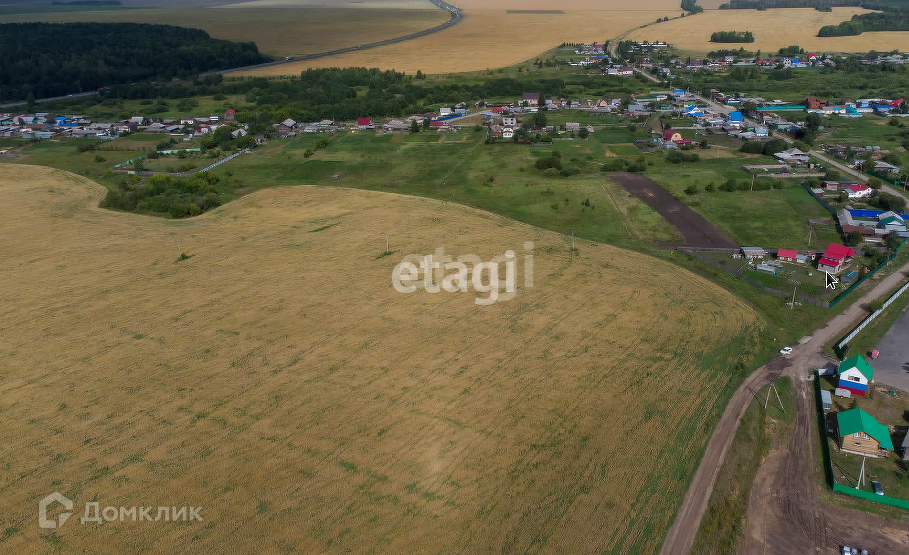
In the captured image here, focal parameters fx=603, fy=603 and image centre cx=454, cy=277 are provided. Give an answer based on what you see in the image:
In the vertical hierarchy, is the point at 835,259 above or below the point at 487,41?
below

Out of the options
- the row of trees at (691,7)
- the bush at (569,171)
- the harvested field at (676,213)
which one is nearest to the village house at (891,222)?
the harvested field at (676,213)

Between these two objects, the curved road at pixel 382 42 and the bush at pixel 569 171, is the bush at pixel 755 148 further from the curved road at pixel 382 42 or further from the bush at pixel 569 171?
the curved road at pixel 382 42

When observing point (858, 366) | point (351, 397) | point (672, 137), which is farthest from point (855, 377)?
point (672, 137)

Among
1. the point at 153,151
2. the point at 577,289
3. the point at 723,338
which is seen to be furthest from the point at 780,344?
the point at 153,151

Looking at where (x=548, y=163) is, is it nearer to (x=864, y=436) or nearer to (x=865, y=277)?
(x=865, y=277)

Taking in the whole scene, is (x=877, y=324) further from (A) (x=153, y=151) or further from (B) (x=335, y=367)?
(A) (x=153, y=151)

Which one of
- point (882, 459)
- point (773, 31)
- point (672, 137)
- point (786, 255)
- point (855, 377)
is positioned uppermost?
point (773, 31)
